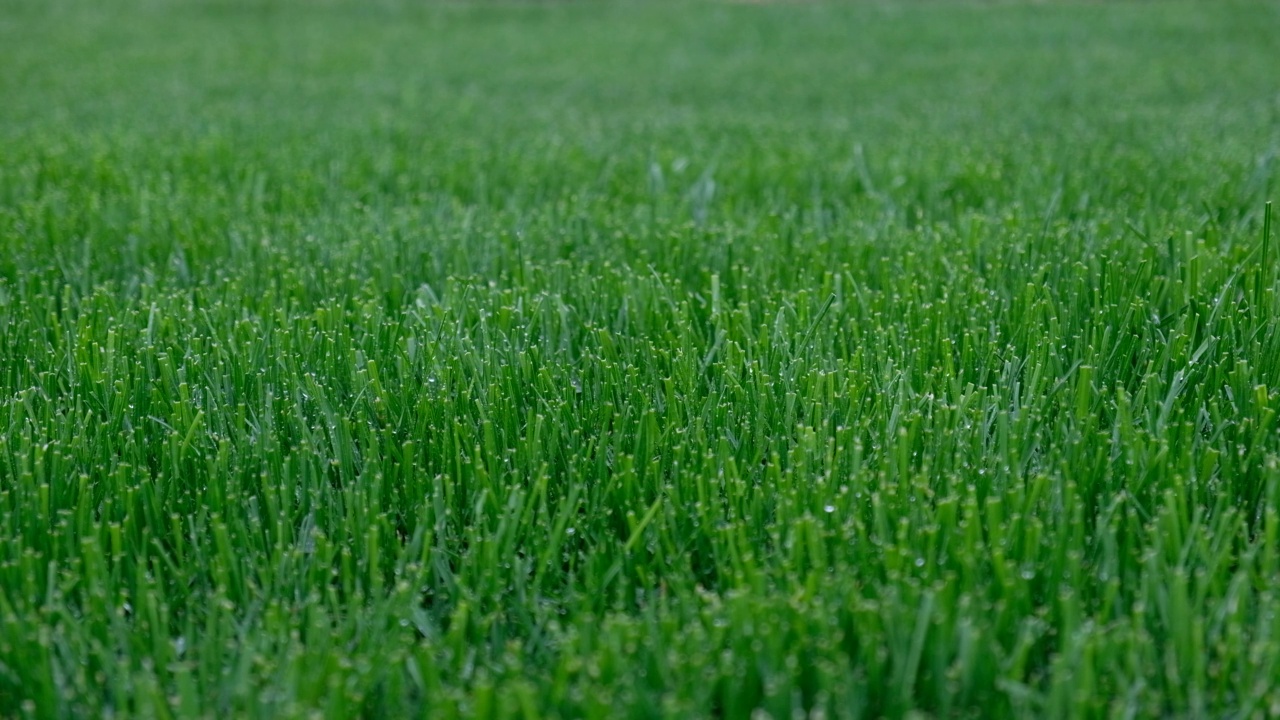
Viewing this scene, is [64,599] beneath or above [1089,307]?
beneath

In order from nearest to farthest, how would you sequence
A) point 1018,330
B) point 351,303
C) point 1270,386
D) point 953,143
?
1. point 1270,386
2. point 1018,330
3. point 351,303
4. point 953,143

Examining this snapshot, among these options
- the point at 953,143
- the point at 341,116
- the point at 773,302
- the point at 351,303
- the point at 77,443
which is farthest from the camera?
the point at 341,116

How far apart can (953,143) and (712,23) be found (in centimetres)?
586

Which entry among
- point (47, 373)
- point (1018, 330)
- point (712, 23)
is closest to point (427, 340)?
point (47, 373)

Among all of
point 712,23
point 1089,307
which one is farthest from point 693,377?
point 712,23

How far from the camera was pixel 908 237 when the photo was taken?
2.85 meters

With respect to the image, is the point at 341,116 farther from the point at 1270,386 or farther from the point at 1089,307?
the point at 1270,386

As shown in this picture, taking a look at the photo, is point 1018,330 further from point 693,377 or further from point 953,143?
point 953,143

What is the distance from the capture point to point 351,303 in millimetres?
2637

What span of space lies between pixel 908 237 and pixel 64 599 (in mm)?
2042

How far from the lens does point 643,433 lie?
1.80 meters

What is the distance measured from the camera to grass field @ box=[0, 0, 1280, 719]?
1.31 metres

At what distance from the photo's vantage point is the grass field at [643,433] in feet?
4.28

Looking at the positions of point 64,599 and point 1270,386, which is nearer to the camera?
point 64,599
